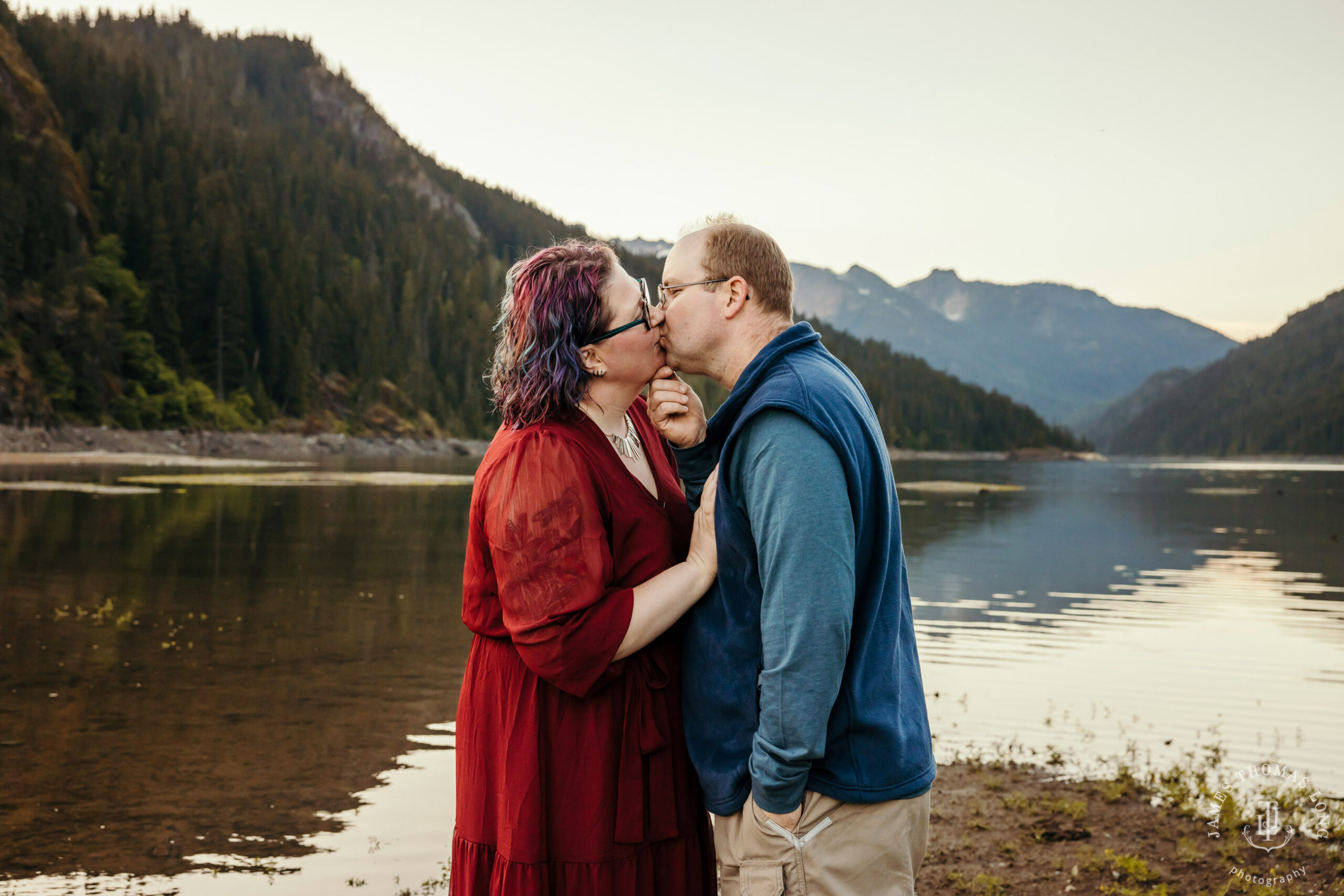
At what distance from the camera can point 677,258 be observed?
2.89 m

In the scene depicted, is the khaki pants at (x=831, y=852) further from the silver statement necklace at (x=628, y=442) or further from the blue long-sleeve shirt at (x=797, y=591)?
the silver statement necklace at (x=628, y=442)

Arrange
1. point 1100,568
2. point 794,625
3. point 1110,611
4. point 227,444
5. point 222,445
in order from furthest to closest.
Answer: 1. point 227,444
2. point 222,445
3. point 1100,568
4. point 1110,611
5. point 794,625

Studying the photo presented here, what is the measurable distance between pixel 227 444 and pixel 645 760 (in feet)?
273

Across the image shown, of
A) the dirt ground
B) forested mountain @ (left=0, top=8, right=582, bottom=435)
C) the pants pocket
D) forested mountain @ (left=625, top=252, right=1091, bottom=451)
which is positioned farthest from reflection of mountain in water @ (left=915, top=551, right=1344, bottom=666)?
forested mountain @ (left=625, top=252, right=1091, bottom=451)

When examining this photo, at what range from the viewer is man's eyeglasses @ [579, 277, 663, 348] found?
2.96 meters

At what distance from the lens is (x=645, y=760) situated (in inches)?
112

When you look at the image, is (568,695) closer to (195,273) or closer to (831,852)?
(831,852)

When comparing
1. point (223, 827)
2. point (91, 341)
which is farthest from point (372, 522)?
point (91, 341)

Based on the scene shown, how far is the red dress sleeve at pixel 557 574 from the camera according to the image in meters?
2.63

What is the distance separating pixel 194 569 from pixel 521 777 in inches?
706

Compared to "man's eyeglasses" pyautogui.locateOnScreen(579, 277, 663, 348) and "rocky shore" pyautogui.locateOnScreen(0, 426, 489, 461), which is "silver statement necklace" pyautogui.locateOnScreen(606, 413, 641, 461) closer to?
"man's eyeglasses" pyautogui.locateOnScreen(579, 277, 663, 348)

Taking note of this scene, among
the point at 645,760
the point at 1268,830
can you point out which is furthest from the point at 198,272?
the point at 645,760

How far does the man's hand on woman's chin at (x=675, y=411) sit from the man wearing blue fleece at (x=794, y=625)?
0.68 feet

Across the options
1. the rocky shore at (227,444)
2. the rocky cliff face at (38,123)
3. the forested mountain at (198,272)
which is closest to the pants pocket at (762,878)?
the forested mountain at (198,272)
